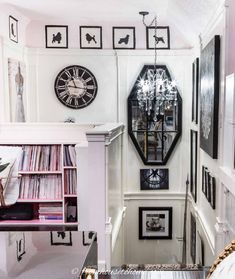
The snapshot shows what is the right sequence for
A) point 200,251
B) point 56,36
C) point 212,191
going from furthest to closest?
point 56,36 → point 200,251 → point 212,191

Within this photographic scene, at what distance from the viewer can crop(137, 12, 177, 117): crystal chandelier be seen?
17.5 ft

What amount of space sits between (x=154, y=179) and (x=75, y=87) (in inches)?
77.9

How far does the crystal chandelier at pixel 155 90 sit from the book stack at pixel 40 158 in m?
1.89

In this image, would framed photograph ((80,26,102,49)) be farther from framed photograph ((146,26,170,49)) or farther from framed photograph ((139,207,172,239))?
framed photograph ((139,207,172,239))

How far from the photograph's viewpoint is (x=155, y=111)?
546cm

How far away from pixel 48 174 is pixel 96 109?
201 cm

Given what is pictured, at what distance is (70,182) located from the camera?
3.96 metres

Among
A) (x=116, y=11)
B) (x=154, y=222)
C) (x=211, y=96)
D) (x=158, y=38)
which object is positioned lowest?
(x=154, y=222)

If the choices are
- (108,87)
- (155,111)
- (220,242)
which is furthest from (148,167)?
(220,242)

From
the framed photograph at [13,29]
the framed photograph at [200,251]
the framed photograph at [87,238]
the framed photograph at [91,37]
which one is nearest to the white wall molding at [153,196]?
the framed photograph at [200,251]

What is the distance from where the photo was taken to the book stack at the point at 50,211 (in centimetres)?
396

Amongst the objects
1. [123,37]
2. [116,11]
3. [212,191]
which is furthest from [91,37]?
[212,191]

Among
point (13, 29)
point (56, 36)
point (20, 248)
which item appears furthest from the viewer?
point (56, 36)

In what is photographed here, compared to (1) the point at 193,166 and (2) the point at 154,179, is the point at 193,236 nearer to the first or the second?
(1) the point at 193,166
